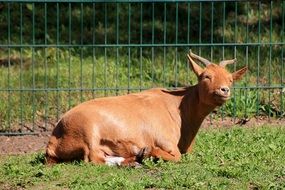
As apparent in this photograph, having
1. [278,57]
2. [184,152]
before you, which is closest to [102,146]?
[184,152]

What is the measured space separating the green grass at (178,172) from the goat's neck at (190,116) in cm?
22

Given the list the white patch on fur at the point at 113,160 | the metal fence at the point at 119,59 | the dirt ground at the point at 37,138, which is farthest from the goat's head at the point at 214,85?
the dirt ground at the point at 37,138

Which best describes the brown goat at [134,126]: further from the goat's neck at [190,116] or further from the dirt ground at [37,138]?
the dirt ground at [37,138]

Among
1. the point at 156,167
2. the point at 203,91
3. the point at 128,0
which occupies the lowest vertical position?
the point at 156,167

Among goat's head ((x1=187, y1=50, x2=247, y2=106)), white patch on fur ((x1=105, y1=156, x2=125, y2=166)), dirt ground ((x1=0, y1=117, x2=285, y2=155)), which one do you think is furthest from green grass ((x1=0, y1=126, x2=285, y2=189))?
dirt ground ((x1=0, y1=117, x2=285, y2=155))

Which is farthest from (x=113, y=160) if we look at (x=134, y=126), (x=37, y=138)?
(x=37, y=138)

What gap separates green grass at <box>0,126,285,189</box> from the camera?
9.43 metres

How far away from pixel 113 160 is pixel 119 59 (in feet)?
18.9

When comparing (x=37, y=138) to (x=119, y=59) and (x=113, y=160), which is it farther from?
(x=119, y=59)

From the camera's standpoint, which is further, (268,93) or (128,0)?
(268,93)

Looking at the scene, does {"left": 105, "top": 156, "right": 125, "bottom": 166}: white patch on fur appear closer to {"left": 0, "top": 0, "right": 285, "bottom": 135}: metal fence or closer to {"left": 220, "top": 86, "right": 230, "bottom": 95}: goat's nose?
{"left": 220, "top": 86, "right": 230, "bottom": 95}: goat's nose

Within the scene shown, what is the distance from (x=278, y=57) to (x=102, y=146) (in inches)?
254

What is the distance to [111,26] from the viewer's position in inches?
725

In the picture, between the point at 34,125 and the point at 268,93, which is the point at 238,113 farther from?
the point at 34,125
